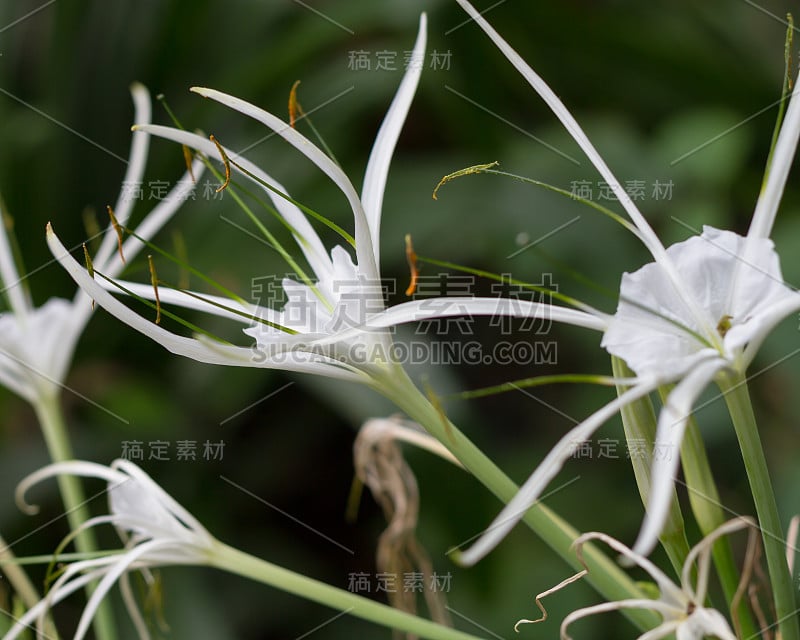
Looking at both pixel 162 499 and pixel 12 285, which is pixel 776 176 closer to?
pixel 162 499

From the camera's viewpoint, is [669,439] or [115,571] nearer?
[669,439]

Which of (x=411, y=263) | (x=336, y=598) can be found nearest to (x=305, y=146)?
(x=411, y=263)

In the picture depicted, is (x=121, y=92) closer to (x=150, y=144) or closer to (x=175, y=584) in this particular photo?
(x=150, y=144)

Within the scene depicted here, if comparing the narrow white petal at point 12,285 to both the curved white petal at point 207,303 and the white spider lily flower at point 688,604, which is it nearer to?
the curved white petal at point 207,303

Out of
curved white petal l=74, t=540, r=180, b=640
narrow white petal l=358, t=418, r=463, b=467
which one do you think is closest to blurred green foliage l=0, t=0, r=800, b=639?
narrow white petal l=358, t=418, r=463, b=467

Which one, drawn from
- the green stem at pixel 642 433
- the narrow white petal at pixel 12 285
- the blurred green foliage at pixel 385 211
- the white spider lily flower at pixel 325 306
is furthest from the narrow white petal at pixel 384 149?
the blurred green foliage at pixel 385 211

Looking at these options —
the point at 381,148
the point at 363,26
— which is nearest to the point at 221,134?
the point at 363,26
